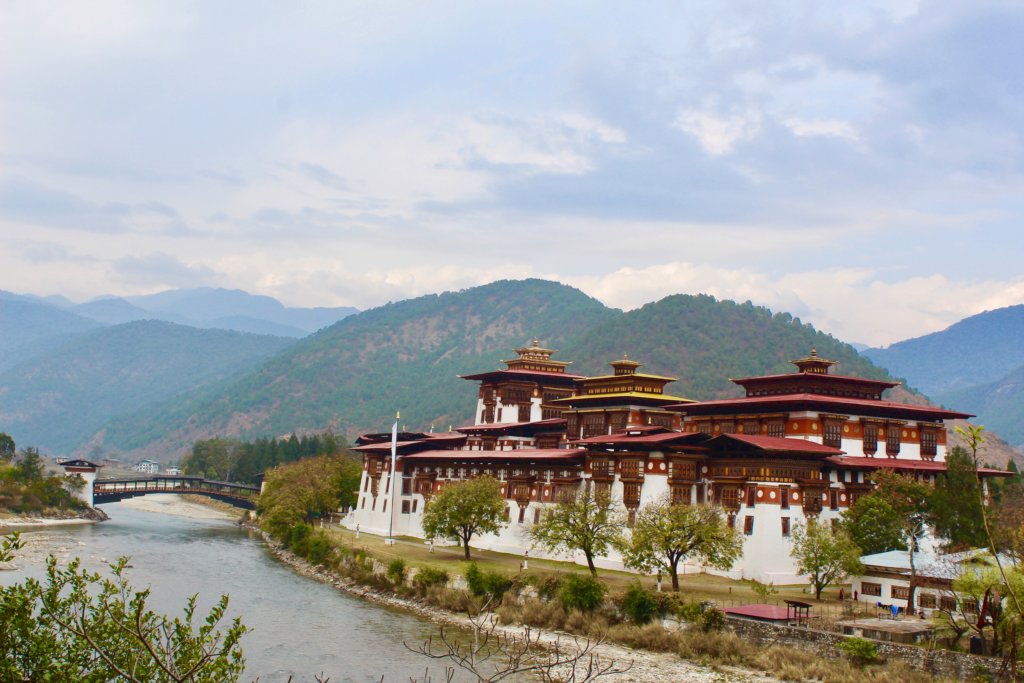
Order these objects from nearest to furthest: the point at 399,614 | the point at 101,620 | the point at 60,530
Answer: the point at 101,620, the point at 399,614, the point at 60,530

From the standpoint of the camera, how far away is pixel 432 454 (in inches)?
3760

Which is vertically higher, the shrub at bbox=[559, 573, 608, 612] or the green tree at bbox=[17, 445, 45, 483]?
the green tree at bbox=[17, 445, 45, 483]

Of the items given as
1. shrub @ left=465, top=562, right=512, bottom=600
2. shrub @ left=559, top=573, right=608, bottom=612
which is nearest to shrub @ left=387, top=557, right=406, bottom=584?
shrub @ left=465, top=562, right=512, bottom=600

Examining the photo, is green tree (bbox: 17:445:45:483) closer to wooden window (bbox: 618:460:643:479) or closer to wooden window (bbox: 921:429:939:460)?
wooden window (bbox: 618:460:643:479)

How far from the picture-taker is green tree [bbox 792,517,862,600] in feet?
183

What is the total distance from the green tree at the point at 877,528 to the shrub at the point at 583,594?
1451cm

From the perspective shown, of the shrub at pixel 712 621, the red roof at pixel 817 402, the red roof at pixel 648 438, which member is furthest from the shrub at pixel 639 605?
the red roof at pixel 817 402

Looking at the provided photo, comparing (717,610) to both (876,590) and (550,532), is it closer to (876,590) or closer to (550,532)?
(876,590)

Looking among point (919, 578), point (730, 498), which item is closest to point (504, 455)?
point (730, 498)

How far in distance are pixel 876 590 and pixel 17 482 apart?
106 meters

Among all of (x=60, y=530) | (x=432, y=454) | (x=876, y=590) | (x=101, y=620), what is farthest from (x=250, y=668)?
(x=60, y=530)

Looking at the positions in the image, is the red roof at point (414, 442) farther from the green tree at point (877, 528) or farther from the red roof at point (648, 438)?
the green tree at point (877, 528)

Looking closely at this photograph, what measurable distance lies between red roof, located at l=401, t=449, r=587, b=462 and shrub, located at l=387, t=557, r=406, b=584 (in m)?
12.7

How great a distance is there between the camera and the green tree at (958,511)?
54.0 metres
